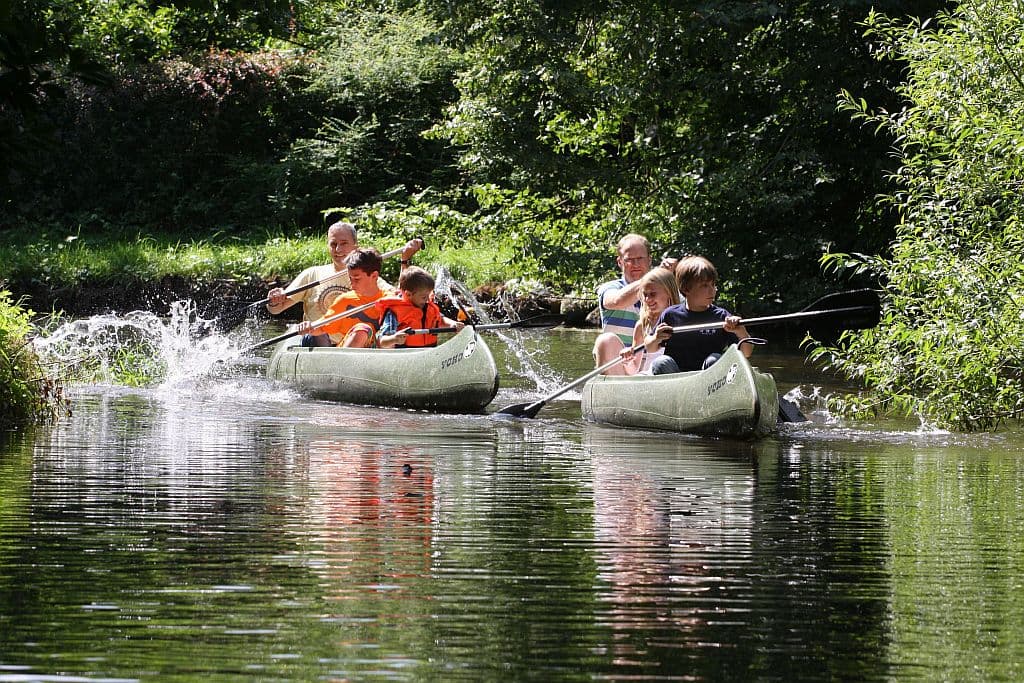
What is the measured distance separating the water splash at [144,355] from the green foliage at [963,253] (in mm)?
5483

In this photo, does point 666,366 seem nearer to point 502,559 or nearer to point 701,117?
point 502,559

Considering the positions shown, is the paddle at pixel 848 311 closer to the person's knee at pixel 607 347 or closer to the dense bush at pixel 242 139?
the person's knee at pixel 607 347

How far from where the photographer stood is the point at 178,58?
26.0m

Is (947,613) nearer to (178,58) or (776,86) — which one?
(776,86)

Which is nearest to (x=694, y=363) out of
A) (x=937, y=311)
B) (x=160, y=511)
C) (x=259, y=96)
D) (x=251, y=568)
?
(x=937, y=311)

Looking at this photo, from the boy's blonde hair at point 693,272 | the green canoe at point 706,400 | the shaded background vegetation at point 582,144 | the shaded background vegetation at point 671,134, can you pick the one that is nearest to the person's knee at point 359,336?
the shaded background vegetation at point 582,144

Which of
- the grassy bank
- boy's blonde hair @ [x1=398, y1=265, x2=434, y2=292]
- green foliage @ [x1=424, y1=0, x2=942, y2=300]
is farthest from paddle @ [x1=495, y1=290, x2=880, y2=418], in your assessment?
the grassy bank

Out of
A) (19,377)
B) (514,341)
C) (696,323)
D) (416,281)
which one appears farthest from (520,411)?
(514,341)

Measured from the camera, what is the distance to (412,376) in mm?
11922

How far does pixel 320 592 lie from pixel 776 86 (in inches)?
565

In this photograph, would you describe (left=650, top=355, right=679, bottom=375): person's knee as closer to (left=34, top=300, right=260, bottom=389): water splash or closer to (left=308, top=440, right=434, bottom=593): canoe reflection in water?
(left=308, top=440, right=434, bottom=593): canoe reflection in water

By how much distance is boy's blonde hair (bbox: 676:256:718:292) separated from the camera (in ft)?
31.2

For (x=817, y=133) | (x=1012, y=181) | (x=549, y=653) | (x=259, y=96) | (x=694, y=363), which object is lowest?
(x=549, y=653)

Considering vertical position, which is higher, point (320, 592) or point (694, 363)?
point (694, 363)
